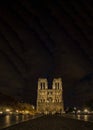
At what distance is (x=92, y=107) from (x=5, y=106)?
43844 mm

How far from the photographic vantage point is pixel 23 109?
17925 centimetres

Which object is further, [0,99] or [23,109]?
[23,109]

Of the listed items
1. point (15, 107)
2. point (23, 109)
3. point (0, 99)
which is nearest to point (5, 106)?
point (0, 99)

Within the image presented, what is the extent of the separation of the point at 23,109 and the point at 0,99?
94.1 ft

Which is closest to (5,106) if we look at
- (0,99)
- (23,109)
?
(0,99)

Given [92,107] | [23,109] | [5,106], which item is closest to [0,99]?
[5,106]

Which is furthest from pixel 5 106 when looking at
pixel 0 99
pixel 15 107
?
pixel 15 107

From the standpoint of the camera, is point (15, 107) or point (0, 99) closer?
point (0, 99)

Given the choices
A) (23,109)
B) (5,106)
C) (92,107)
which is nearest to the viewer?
(5,106)

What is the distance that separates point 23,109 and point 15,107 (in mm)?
14354

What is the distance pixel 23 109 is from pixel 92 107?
126 feet

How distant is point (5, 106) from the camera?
146 m

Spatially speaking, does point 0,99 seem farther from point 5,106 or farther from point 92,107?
point 92,107

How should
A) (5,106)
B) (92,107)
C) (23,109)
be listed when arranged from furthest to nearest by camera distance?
(23,109), (92,107), (5,106)
